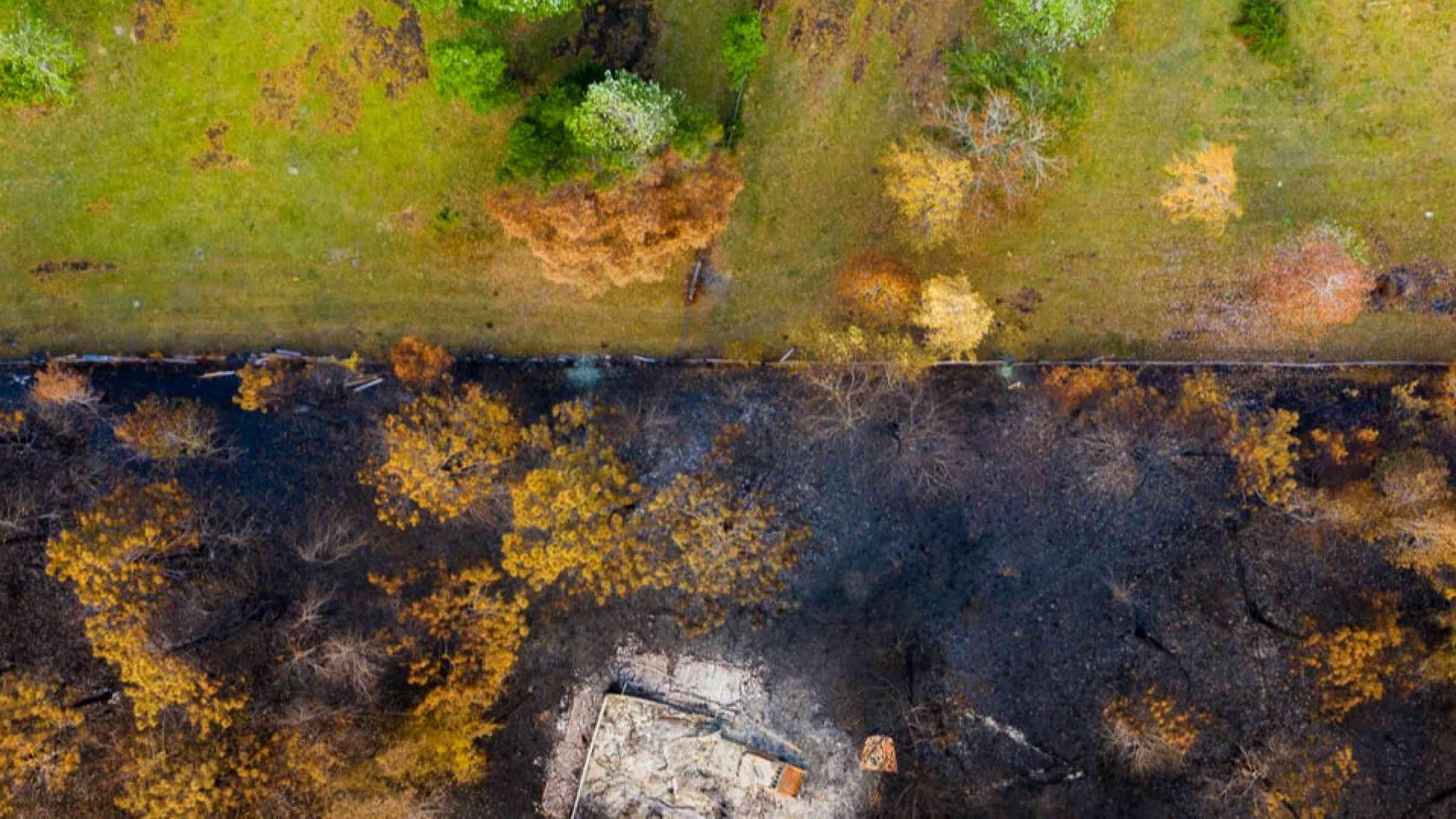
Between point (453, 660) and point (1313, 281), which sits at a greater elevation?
point (1313, 281)

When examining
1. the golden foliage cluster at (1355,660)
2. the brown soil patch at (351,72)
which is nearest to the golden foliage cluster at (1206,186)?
the golden foliage cluster at (1355,660)

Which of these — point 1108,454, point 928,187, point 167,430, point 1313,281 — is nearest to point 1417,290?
point 1313,281

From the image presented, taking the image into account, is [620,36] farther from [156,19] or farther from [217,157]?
[156,19]

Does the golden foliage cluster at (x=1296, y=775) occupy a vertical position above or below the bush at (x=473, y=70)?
below

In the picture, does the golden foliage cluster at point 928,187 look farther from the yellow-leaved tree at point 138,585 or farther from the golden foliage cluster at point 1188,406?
the yellow-leaved tree at point 138,585

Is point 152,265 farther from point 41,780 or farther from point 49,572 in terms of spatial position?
point 41,780

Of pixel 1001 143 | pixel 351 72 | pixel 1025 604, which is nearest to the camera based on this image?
pixel 1001 143

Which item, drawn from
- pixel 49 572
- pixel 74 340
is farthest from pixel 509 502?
pixel 74 340
